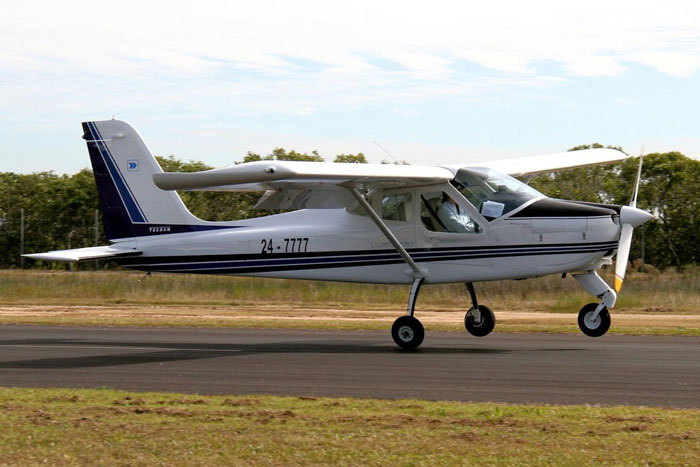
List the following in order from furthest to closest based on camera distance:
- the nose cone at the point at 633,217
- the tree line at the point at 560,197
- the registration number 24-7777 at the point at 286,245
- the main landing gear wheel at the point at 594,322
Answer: the tree line at the point at 560,197
the registration number 24-7777 at the point at 286,245
the main landing gear wheel at the point at 594,322
the nose cone at the point at 633,217

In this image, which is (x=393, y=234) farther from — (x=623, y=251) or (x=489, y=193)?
(x=623, y=251)

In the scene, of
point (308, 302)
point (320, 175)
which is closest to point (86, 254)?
point (320, 175)

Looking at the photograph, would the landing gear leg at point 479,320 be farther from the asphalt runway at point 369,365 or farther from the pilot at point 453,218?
the pilot at point 453,218

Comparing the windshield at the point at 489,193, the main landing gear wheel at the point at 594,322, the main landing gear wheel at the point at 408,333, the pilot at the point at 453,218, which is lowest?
the main landing gear wheel at the point at 408,333

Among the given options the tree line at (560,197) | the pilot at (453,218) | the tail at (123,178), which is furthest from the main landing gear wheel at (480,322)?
the tree line at (560,197)

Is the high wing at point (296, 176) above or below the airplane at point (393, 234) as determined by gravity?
above

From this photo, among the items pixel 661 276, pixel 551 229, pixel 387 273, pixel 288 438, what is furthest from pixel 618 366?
pixel 661 276

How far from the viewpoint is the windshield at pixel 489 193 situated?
15328mm

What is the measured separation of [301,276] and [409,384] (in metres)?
5.95

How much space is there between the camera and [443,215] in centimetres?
1574

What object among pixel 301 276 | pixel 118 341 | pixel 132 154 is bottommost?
pixel 118 341

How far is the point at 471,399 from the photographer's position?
396 inches

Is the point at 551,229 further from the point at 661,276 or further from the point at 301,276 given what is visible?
the point at 661,276

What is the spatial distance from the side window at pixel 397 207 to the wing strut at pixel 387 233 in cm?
26
